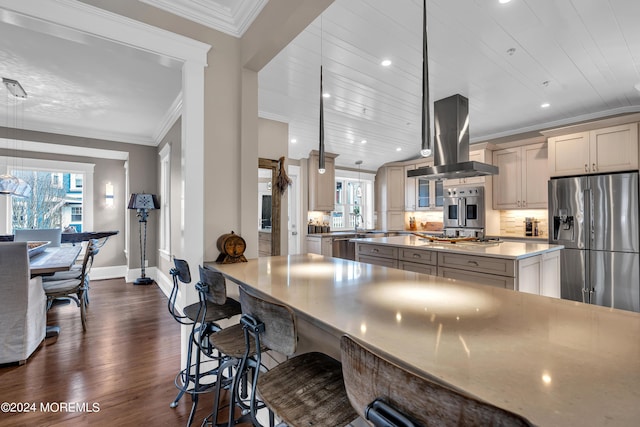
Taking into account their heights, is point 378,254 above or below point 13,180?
below

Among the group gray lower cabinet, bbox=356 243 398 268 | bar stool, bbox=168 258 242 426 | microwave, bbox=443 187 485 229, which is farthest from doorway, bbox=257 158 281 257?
microwave, bbox=443 187 485 229

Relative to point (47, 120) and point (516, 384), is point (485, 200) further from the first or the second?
point (47, 120)

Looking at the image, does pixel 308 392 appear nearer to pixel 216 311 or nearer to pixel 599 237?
pixel 216 311

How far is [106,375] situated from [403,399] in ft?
9.05

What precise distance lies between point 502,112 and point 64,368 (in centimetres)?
623

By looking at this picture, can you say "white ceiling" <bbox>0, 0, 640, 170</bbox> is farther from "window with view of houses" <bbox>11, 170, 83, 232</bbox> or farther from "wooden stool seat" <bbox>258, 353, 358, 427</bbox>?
"wooden stool seat" <bbox>258, 353, 358, 427</bbox>

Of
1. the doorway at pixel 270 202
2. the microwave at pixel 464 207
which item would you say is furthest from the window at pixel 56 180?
the microwave at pixel 464 207

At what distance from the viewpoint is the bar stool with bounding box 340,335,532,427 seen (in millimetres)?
495

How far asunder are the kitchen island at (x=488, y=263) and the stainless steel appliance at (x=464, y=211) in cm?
214

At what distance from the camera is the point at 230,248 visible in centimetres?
229

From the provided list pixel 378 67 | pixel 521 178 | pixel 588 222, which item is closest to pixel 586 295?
pixel 588 222

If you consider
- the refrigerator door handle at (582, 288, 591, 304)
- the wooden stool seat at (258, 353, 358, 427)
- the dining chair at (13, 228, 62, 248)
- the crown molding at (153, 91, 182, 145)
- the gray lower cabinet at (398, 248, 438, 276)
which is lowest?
the refrigerator door handle at (582, 288, 591, 304)

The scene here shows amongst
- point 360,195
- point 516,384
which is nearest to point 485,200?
point 360,195

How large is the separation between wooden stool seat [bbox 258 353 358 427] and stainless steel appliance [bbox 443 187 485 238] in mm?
4713
